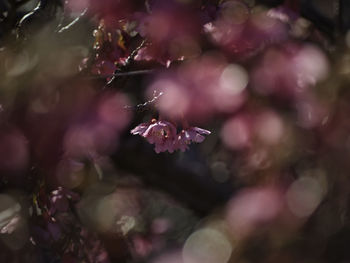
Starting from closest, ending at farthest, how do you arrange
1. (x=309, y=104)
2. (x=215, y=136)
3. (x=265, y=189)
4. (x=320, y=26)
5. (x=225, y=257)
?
(x=225, y=257)
(x=309, y=104)
(x=265, y=189)
(x=320, y=26)
(x=215, y=136)

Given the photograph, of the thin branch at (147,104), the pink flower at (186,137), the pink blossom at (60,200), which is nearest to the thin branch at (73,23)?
the thin branch at (147,104)

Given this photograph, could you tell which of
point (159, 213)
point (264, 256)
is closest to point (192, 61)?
point (264, 256)

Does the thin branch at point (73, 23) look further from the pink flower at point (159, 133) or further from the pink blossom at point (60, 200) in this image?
the pink blossom at point (60, 200)

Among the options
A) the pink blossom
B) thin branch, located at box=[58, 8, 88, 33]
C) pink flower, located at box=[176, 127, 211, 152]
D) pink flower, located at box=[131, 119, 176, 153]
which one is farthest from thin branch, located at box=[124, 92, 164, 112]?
the pink blossom

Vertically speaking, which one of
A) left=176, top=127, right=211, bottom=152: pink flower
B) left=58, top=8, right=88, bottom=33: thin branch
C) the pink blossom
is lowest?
the pink blossom

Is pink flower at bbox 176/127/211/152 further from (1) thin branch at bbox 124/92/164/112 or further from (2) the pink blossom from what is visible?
(2) the pink blossom

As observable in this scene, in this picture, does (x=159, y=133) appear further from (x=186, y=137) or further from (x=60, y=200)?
(x=60, y=200)

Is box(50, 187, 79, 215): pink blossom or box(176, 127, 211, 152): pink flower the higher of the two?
box(176, 127, 211, 152): pink flower

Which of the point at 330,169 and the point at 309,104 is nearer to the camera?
the point at 330,169

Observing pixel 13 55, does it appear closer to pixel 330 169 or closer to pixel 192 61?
pixel 192 61
